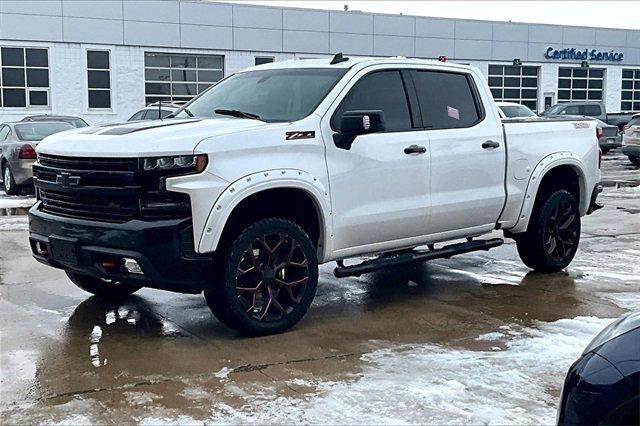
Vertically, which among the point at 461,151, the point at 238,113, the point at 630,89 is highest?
the point at 630,89

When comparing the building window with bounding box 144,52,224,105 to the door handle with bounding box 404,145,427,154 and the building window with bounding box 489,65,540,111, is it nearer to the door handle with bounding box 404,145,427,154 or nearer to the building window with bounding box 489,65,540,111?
the building window with bounding box 489,65,540,111

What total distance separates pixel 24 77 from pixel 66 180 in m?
27.4

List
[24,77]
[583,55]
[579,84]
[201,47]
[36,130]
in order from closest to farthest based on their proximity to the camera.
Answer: [36,130] → [24,77] → [201,47] → [583,55] → [579,84]

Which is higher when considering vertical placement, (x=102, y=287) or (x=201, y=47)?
(x=201, y=47)

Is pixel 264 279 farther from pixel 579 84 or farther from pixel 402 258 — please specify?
pixel 579 84

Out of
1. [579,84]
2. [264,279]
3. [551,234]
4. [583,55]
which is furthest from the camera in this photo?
[579,84]

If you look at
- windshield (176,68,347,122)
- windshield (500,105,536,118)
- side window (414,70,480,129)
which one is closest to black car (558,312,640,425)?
windshield (176,68,347,122)

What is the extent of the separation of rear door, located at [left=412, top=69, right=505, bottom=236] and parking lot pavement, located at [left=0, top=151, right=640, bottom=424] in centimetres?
74

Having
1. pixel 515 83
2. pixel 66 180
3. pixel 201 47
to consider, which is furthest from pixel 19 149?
pixel 515 83

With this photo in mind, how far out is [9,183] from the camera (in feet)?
51.6

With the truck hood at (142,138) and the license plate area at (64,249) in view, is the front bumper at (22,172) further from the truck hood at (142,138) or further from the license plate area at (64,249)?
the license plate area at (64,249)

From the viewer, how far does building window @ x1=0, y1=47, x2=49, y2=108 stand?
101 feet

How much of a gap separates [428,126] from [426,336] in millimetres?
1940

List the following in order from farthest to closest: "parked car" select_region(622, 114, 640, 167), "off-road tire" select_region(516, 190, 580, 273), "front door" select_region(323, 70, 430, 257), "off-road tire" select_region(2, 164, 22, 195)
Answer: "parked car" select_region(622, 114, 640, 167), "off-road tire" select_region(2, 164, 22, 195), "off-road tire" select_region(516, 190, 580, 273), "front door" select_region(323, 70, 430, 257)
